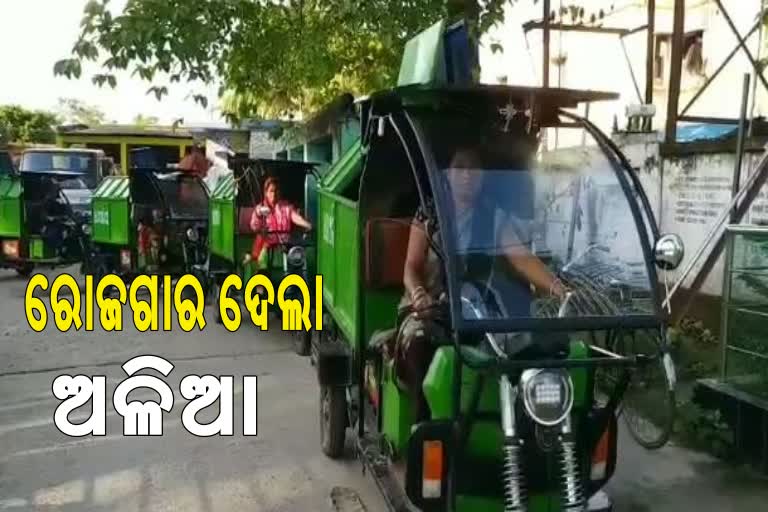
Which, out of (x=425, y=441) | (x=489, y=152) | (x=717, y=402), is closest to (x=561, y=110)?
(x=489, y=152)

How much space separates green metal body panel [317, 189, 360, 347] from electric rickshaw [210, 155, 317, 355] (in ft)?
7.58

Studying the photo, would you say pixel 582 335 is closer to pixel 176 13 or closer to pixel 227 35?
pixel 176 13

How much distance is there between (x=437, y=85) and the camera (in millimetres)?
3133

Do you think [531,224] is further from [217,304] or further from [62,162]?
[62,162]

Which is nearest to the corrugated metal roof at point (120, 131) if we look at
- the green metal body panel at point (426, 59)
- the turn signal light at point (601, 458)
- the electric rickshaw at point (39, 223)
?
the electric rickshaw at point (39, 223)

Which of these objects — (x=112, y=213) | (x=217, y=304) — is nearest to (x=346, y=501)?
(x=217, y=304)

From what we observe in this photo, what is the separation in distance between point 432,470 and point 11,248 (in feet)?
36.1

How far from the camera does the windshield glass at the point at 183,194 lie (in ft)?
35.7

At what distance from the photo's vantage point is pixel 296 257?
24.6 ft

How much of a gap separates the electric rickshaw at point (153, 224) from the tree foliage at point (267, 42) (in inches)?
54.2

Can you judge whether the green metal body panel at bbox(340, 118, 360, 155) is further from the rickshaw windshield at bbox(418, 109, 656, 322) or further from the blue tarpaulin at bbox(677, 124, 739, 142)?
the rickshaw windshield at bbox(418, 109, 656, 322)

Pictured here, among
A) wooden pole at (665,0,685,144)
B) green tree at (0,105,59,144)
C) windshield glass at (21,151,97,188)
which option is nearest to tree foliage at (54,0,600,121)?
wooden pole at (665,0,685,144)

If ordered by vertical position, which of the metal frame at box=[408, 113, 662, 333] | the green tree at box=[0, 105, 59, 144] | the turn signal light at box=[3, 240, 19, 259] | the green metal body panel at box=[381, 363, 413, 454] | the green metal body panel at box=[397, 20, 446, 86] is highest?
the green tree at box=[0, 105, 59, 144]

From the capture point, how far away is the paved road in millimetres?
4305
